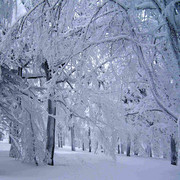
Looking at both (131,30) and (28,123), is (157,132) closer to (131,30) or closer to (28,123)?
(28,123)

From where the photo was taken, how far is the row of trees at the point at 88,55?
4484 mm

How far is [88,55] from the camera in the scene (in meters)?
5.28

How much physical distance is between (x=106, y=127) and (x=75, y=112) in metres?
1.61

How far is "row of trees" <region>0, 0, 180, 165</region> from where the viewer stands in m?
4.48

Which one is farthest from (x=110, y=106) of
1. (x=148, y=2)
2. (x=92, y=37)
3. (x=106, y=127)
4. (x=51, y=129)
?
(x=148, y=2)

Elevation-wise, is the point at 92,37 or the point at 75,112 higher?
the point at 92,37

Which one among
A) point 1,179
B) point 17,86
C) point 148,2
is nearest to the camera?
point 148,2

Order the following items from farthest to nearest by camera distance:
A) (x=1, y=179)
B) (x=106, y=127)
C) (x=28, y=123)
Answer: (x=106, y=127) < (x=28, y=123) < (x=1, y=179)

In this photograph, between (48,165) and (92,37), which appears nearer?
(92,37)

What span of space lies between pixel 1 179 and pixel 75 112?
457cm

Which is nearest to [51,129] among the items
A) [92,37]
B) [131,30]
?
[92,37]

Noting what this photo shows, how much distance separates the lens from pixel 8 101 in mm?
7246

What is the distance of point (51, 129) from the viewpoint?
408 inches

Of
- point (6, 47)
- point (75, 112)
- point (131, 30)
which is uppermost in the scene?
point (131, 30)
